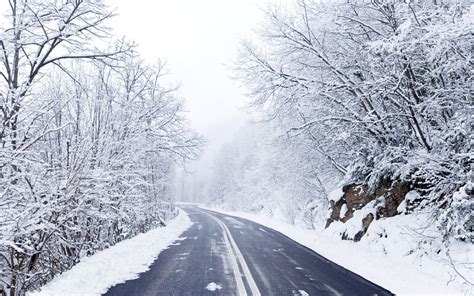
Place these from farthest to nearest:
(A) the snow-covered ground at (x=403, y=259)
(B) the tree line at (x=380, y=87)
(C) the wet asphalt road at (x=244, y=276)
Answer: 1. (B) the tree line at (x=380, y=87)
2. (A) the snow-covered ground at (x=403, y=259)
3. (C) the wet asphalt road at (x=244, y=276)

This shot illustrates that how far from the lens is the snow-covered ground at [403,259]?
659 centimetres

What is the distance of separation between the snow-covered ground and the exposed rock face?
0.55 metres

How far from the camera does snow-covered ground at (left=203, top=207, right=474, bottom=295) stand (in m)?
6.59

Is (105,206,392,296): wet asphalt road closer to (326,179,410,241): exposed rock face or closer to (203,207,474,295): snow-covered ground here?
(203,207,474,295): snow-covered ground

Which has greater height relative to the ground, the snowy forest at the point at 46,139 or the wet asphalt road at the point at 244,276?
the snowy forest at the point at 46,139

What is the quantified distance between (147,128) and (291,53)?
669 cm

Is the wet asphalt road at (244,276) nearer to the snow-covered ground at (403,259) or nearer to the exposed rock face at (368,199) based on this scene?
the snow-covered ground at (403,259)

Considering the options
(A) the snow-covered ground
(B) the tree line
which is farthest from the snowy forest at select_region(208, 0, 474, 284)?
(A) the snow-covered ground

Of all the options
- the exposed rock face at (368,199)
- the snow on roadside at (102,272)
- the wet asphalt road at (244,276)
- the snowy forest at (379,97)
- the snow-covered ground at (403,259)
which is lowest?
the snow on roadside at (102,272)

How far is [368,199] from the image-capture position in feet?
43.5

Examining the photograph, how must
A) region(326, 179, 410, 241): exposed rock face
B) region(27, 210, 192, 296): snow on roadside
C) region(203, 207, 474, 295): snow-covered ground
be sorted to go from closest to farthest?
region(27, 210, 192, 296): snow on roadside < region(203, 207, 474, 295): snow-covered ground < region(326, 179, 410, 241): exposed rock face

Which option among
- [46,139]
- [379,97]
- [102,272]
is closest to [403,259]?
[379,97]

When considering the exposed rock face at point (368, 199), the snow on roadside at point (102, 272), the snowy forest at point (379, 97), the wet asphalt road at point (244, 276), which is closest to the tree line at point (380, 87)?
the snowy forest at point (379, 97)

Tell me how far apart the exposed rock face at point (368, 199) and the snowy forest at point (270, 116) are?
53 millimetres
